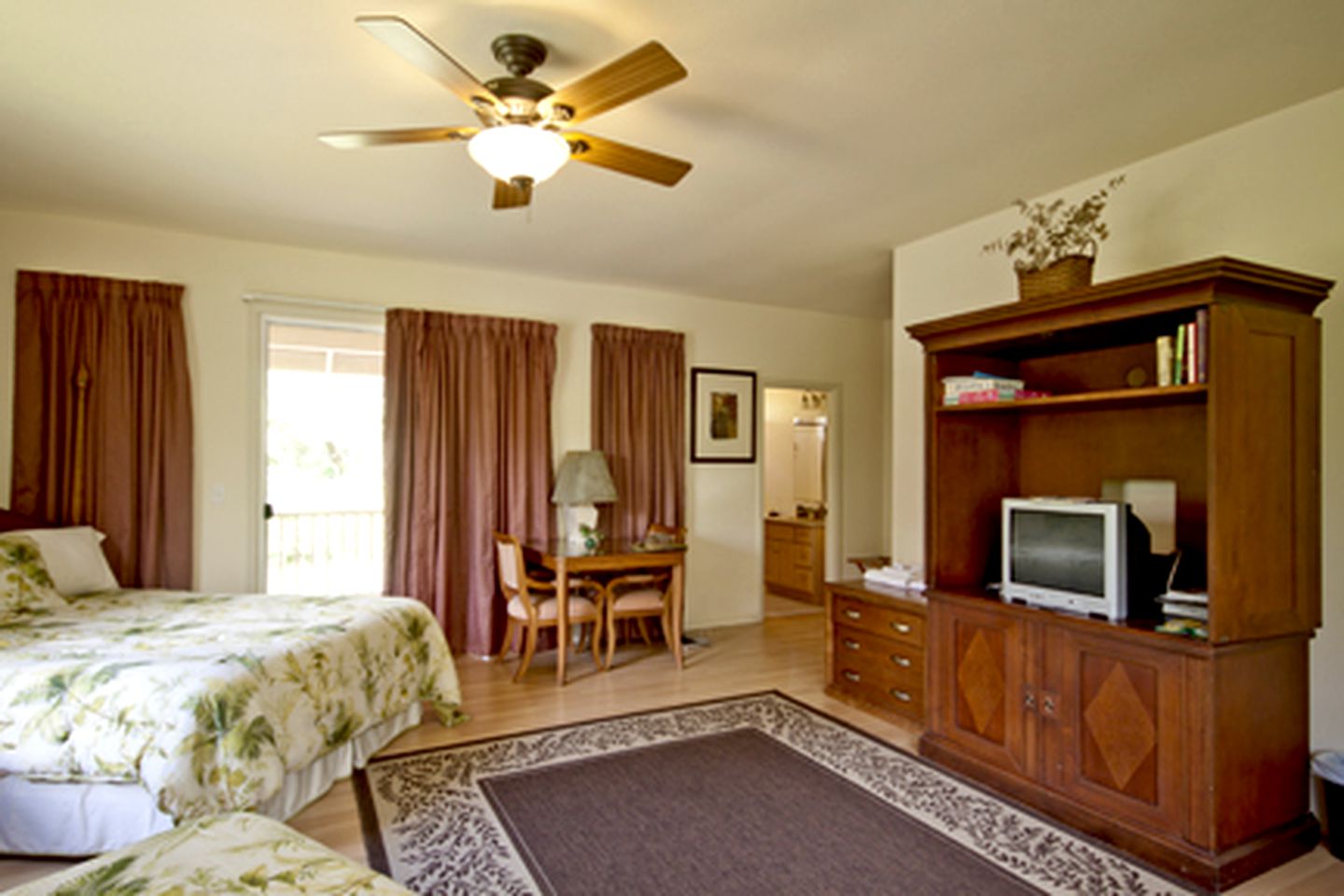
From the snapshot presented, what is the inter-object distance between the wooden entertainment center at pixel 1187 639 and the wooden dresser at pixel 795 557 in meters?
3.40

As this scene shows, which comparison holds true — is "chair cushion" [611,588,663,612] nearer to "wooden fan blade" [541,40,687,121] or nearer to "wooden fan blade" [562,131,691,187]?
"wooden fan blade" [562,131,691,187]

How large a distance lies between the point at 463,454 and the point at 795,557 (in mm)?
3396

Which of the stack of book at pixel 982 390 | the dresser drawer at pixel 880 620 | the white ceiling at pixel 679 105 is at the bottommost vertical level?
the dresser drawer at pixel 880 620

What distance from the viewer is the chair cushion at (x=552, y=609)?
13.9 ft

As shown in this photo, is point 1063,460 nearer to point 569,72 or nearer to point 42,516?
point 569,72

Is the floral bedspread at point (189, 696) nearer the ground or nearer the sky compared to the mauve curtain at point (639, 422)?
nearer the ground

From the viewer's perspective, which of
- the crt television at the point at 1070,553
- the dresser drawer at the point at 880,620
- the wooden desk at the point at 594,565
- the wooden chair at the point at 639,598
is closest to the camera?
the crt television at the point at 1070,553

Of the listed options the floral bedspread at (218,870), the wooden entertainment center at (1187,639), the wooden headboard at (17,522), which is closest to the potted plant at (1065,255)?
the wooden entertainment center at (1187,639)

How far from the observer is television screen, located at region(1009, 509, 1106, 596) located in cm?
263

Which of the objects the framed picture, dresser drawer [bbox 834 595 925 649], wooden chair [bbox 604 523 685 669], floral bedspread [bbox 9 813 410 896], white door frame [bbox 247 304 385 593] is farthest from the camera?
the framed picture

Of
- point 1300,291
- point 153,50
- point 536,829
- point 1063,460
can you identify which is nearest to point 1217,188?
point 1300,291

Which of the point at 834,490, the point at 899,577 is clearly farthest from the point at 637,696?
the point at 834,490

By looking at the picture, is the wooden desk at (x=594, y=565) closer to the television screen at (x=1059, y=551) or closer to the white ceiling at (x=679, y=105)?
the white ceiling at (x=679, y=105)

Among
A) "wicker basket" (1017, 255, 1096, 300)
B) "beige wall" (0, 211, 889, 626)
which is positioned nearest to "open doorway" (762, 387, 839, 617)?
"beige wall" (0, 211, 889, 626)
